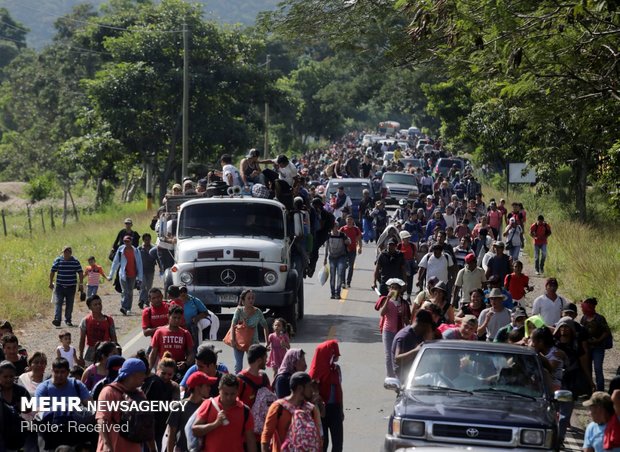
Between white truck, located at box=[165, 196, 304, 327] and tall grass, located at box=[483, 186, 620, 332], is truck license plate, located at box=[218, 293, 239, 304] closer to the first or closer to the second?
white truck, located at box=[165, 196, 304, 327]

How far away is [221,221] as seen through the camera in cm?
2139

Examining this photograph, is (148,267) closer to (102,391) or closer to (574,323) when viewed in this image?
(574,323)

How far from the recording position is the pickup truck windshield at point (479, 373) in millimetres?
→ 11953

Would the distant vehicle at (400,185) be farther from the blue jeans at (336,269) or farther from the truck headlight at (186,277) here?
the truck headlight at (186,277)

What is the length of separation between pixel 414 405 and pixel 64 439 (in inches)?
130

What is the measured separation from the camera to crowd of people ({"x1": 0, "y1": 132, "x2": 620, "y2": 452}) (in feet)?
33.0

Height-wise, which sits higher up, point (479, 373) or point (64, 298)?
point (479, 373)

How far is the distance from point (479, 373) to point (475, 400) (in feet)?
1.82

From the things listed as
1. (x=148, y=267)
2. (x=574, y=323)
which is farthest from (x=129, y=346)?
(x=574, y=323)

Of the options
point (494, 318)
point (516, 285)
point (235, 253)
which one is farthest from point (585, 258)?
point (494, 318)

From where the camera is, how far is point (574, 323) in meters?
15.6

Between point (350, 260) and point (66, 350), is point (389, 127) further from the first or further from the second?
point (66, 350)

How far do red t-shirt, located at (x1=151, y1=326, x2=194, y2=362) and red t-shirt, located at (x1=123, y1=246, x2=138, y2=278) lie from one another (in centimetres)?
1024

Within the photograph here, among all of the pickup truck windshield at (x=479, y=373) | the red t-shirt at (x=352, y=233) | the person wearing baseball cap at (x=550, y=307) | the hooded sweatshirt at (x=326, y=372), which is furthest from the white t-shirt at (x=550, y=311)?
the red t-shirt at (x=352, y=233)
